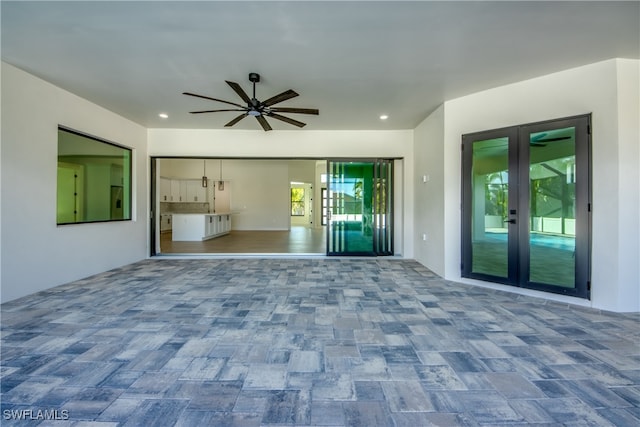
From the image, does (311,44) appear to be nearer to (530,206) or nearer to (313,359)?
(313,359)

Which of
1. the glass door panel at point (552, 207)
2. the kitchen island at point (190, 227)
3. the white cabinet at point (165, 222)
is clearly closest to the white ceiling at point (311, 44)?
the glass door panel at point (552, 207)

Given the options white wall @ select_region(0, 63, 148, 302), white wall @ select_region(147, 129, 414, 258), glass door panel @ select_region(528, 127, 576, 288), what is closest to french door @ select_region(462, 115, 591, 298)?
glass door panel @ select_region(528, 127, 576, 288)

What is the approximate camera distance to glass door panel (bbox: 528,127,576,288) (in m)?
3.73

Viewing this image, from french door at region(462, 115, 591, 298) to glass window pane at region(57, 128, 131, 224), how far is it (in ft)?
19.9

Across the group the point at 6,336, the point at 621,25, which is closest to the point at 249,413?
the point at 6,336

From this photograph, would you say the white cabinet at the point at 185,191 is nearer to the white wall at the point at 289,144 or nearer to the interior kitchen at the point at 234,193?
the interior kitchen at the point at 234,193

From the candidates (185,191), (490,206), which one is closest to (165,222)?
(185,191)

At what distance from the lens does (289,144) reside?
6.43 metres

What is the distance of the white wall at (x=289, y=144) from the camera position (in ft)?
21.0

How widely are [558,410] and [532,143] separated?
3.43 meters

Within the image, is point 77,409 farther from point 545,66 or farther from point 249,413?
point 545,66

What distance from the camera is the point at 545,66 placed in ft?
11.8

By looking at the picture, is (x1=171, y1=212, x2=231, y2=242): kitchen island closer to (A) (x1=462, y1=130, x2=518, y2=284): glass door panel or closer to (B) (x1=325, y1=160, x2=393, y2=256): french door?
(B) (x1=325, y1=160, x2=393, y2=256): french door

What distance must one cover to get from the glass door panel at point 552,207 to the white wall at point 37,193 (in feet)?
21.6
